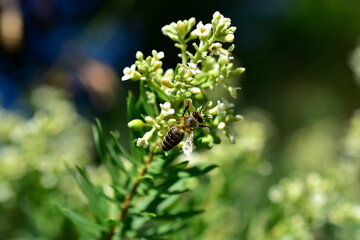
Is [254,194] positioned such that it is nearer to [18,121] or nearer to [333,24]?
[18,121]

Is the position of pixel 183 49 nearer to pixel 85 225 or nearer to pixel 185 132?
pixel 185 132

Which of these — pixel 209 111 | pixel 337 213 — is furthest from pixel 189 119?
pixel 337 213

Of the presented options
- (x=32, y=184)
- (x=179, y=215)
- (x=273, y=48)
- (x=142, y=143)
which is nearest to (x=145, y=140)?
(x=142, y=143)

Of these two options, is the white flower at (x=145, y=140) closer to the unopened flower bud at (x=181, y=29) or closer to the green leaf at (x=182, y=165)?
the green leaf at (x=182, y=165)

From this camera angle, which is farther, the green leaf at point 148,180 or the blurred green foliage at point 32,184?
the blurred green foliage at point 32,184

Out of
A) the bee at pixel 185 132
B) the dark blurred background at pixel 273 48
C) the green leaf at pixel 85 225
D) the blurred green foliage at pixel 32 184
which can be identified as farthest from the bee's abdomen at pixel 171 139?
the dark blurred background at pixel 273 48

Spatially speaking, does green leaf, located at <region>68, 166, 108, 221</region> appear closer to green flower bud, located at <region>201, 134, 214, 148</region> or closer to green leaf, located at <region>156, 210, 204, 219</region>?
green leaf, located at <region>156, 210, 204, 219</region>

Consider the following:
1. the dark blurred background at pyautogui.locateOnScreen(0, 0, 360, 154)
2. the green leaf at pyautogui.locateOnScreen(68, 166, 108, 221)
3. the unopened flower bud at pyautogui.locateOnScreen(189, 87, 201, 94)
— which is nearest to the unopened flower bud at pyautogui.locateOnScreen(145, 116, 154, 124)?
the unopened flower bud at pyautogui.locateOnScreen(189, 87, 201, 94)
